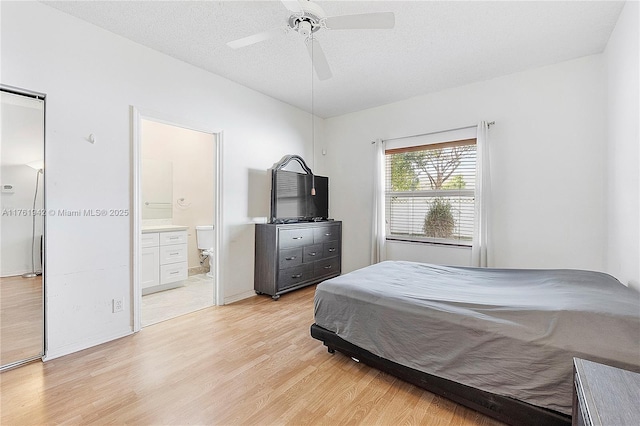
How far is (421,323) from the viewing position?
69.4 inches

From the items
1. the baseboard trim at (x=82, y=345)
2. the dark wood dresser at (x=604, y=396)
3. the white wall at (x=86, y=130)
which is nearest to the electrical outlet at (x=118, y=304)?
the white wall at (x=86, y=130)

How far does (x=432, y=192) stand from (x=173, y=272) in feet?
12.6

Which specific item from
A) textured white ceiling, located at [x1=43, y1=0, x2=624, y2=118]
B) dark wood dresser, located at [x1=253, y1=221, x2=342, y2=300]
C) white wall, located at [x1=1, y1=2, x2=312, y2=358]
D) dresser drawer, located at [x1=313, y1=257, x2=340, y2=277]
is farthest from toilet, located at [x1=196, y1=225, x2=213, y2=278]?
textured white ceiling, located at [x1=43, y1=0, x2=624, y2=118]

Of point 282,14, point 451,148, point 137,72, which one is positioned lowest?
point 451,148

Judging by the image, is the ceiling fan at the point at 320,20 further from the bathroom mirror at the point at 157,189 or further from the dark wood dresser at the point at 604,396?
the bathroom mirror at the point at 157,189

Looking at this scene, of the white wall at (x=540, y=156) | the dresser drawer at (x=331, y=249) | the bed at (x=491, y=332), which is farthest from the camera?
the dresser drawer at (x=331, y=249)

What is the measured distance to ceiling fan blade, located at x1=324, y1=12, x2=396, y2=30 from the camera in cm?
180

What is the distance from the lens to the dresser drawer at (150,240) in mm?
3754

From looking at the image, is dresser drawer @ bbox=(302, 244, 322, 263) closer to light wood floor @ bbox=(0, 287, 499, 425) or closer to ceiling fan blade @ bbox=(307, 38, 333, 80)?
light wood floor @ bbox=(0, 287, 499, 425)

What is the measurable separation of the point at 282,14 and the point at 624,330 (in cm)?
292

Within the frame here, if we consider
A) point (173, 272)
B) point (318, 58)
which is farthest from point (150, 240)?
point (318, 58)

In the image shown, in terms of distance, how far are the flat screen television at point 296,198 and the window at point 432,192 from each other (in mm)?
1026

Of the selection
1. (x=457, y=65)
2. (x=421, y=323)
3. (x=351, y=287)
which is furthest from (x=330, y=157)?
(x=421, y=323)

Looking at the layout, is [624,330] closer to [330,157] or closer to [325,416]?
[325,416]
